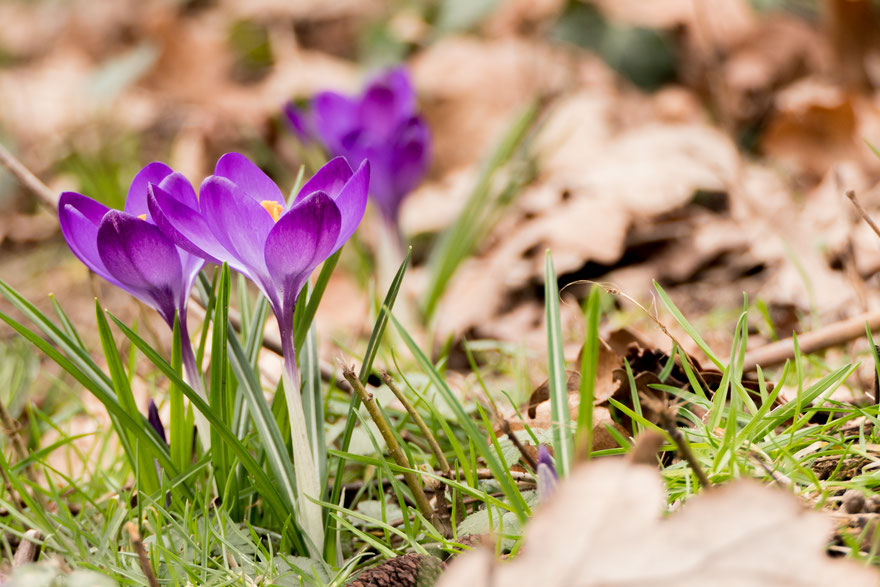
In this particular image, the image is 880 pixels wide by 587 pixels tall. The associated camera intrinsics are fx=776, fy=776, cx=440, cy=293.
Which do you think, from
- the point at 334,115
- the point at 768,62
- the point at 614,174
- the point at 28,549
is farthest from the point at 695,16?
the point at 28,549

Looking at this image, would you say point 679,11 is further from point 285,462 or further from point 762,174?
point 285,462

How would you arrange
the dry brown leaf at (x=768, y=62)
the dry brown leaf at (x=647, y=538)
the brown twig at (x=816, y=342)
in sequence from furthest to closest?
the dry brown leaf at (x=768, y=62)
the brown twig at (x=816, y=342)
the dry brown leaf at (x=647, y=538)

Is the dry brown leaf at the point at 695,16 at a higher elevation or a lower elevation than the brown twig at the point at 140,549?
higher

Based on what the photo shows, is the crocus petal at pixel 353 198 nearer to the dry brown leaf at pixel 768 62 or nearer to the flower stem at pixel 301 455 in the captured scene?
the flower stem at pixel 301 455

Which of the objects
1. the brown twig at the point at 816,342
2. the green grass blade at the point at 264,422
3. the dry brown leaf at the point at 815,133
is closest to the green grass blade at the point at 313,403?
the green grass blade at the point at 264,422

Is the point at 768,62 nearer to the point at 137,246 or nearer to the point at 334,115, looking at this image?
the point at 334,115

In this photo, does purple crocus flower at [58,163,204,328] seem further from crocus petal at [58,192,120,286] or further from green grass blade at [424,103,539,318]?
green grass blade at [424,103,539,318]
